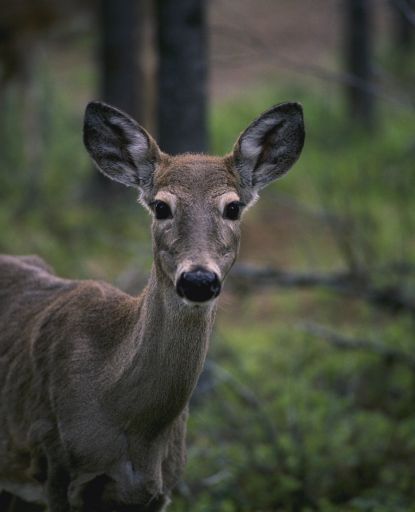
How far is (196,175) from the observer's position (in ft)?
15.4

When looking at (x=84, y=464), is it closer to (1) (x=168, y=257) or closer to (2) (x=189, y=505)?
(1) (x=168, y=257)

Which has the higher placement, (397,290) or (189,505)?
(397,290)

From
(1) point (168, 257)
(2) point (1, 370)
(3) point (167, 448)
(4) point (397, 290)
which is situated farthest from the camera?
(4) point (397, 290)

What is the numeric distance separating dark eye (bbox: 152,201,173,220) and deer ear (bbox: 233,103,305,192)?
58cm

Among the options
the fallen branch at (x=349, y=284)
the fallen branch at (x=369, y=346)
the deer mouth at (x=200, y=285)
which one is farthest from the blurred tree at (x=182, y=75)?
the deer mouth at (x=200, y=285)

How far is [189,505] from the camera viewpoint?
21.4 ft

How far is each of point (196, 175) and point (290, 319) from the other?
5859 mm

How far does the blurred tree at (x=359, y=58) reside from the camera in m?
17.3

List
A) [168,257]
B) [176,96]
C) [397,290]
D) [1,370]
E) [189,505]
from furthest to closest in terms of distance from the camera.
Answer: [397,290] < [176,96] < [189,505] < [1,370] < [168,257]

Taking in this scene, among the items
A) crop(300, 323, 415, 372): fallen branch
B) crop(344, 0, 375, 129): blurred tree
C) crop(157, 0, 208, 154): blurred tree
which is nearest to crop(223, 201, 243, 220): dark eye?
crop(157, 0, 208, 154): blurred tree

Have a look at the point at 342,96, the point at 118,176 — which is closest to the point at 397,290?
the point at 118,176

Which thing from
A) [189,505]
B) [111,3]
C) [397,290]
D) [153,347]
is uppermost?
[111,3]

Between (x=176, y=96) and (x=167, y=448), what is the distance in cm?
334

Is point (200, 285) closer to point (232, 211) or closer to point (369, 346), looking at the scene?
point (232, 211)
